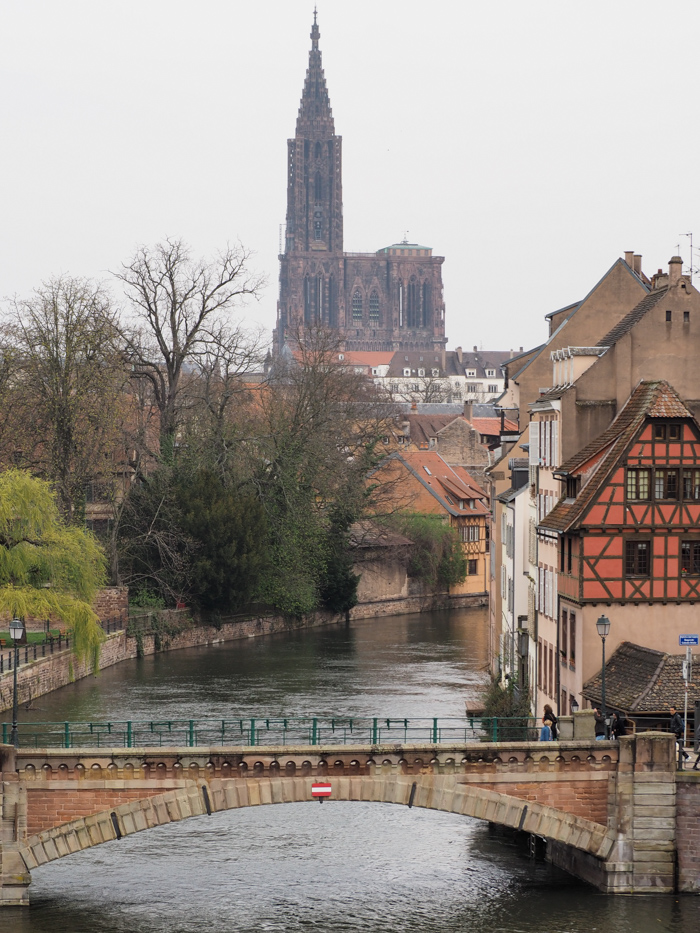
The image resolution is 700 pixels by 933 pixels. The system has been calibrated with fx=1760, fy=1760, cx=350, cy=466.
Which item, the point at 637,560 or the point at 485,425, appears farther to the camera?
the point at 485,425

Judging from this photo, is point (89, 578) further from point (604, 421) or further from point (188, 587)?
point (604, 421)

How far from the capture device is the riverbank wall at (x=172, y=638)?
168 feet

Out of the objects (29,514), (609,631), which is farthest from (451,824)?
(29,514)

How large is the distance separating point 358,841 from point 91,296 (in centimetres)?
3475

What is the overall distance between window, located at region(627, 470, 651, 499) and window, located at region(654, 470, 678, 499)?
0.18 meters

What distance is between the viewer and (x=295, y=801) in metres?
29.0

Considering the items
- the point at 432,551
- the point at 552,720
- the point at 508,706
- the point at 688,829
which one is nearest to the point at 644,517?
the point at 552,720

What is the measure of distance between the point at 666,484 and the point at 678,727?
659 cm

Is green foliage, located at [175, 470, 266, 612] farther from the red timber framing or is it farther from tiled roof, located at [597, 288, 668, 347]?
the red timber framing

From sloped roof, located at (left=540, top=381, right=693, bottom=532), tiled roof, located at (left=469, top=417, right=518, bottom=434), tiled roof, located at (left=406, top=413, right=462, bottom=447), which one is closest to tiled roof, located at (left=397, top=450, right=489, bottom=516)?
tiled roof, located at (left=469, top=417, right=518, bottom=434)

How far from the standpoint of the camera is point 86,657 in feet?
181

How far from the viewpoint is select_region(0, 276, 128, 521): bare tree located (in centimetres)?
6325

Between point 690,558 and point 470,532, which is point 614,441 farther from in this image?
point 470,532

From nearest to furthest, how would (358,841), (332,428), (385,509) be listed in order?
1. (358,841)
2. (332,428)
3. (385,509)
